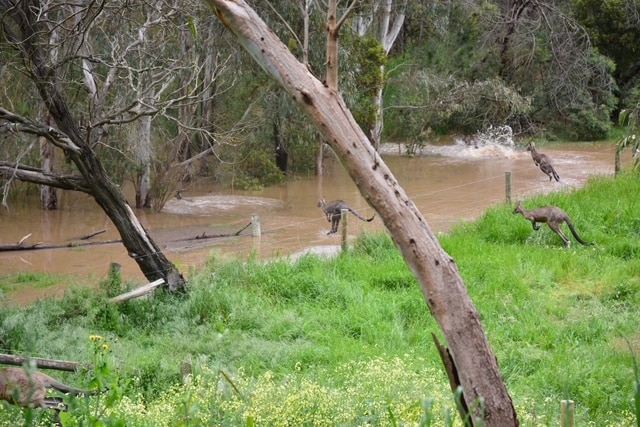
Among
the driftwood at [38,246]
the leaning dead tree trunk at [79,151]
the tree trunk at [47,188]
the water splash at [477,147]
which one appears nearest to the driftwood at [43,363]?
the leaning dead tree trunk at [79,151]

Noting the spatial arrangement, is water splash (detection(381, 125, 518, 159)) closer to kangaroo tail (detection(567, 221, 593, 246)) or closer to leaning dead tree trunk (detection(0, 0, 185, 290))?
→ kangaroo tail (detection(567, 221, 593, 246))

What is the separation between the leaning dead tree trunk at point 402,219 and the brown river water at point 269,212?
755 cm

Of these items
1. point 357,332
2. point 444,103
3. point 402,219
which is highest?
point 444,103

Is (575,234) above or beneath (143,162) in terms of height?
beneath

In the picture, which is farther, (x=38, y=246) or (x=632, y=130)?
(x=38, y=246)

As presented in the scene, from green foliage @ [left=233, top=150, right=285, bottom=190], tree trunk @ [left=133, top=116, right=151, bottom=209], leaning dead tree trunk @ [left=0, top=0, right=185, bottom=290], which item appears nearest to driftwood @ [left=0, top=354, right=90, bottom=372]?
leaning dead tree trunk @ [left=0, top=0, right=185, bottom=290]

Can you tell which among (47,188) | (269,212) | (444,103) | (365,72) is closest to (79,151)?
(269,212)

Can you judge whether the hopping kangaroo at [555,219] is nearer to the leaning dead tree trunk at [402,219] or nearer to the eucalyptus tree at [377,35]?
the leaning dead tree trunk at [402,219]

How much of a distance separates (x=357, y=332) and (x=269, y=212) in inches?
432

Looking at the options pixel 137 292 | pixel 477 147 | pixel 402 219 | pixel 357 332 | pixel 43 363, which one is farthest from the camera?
pixel 477 147

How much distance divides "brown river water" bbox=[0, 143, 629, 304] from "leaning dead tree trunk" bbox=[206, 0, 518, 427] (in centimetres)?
755

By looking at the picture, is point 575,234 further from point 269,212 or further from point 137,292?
point 269,212

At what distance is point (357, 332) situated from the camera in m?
8.95

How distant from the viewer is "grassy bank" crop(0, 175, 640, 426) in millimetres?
5555
